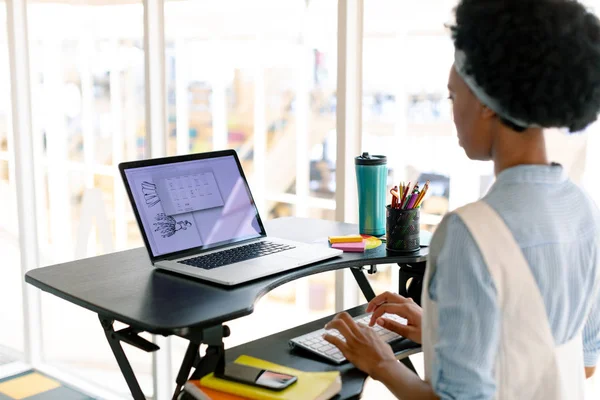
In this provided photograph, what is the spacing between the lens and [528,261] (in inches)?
43.6

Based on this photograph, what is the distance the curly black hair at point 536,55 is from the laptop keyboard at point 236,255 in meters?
0.95

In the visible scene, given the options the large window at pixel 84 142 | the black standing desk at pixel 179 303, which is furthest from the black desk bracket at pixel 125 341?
the large window at pixel 84 142

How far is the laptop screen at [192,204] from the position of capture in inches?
76.0

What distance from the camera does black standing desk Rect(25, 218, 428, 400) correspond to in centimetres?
152

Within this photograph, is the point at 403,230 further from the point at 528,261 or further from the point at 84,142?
the point at 84,142

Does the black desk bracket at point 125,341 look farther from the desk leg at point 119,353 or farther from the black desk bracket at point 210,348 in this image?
the black desk bracket at point 210,348

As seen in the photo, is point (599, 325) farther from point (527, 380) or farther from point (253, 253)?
point (253, 253)

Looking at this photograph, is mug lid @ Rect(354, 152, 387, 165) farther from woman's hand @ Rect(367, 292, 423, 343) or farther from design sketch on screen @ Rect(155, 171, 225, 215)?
woman's hand @ Rect(367, 292, 423, 343)

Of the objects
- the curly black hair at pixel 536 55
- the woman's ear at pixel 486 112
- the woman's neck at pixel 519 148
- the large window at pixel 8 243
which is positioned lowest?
the large window at pixel 8 243

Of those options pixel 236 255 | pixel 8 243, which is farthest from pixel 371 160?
pixel 8 243

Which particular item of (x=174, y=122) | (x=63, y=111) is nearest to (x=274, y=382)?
(x=174, y=122)

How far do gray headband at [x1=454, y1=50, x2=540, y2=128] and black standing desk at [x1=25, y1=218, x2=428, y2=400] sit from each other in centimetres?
63

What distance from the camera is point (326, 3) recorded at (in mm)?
2803

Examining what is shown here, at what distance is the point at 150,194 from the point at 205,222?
168mm
